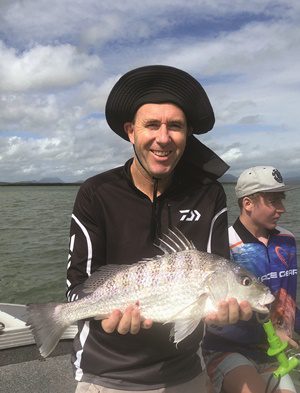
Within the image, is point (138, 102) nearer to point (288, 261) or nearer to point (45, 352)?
point (45, 352)

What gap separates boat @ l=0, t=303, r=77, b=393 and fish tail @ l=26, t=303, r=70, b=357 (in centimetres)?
265

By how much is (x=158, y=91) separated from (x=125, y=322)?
174cm

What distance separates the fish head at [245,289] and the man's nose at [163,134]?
1069 millimetres

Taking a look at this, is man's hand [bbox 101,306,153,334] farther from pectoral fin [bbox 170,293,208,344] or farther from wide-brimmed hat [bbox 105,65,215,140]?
wide-brimmed hat [bbox 105,65,215,140]

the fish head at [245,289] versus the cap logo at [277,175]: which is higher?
the cap logo at [277,175]

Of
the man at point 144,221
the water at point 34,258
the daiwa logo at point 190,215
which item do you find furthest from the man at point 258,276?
the water at point 34,258

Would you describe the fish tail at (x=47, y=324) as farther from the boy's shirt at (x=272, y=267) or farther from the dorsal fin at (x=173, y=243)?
the boy's shirt at (x=272, y=267)

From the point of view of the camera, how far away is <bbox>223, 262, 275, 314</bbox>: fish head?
10.8ft

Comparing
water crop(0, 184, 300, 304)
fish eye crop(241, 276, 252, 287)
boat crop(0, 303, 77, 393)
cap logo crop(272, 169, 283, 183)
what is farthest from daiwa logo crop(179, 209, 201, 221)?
water crop(0, 184, 300, 304)

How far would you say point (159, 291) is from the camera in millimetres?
3242

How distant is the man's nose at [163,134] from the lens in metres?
3.24

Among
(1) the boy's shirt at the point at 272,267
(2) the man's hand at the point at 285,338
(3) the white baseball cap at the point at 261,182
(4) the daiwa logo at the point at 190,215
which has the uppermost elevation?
(3) the white baseball cap at the point at 261,182

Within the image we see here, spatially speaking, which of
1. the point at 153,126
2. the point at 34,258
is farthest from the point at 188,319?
the point at 34,258

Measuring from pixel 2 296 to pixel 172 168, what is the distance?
10.8 metres
